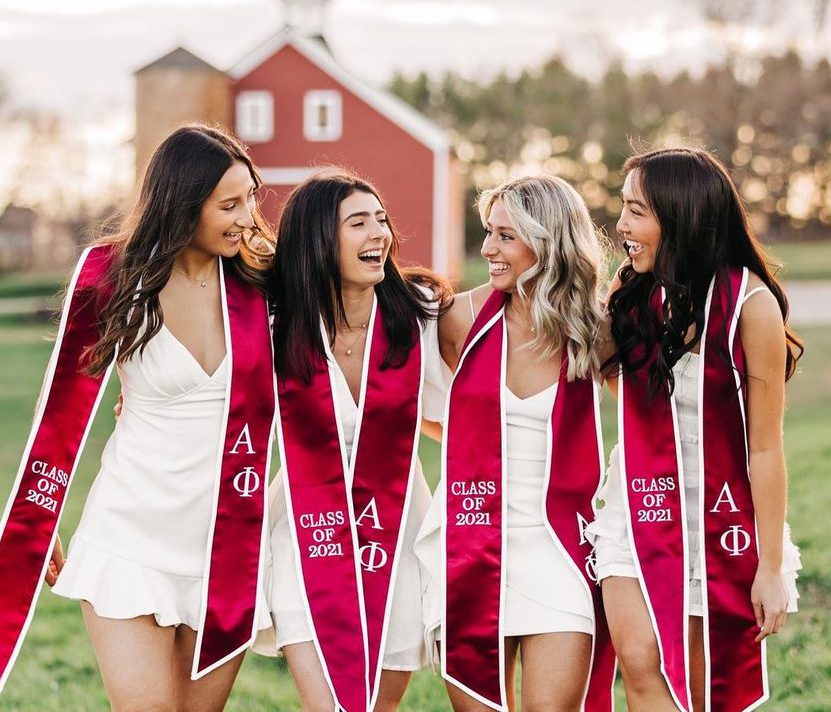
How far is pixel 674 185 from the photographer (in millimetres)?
Result: 3816

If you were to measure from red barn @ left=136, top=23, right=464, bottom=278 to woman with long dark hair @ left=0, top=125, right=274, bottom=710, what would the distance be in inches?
1031

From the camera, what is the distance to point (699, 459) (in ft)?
12.6

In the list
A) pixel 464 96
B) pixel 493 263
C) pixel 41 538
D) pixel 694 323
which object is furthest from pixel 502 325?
pixel 464 96

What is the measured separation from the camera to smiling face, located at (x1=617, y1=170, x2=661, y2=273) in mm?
3863

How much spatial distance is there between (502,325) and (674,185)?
79cm

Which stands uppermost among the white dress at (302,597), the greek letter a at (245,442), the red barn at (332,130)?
the red barn at (332,130)

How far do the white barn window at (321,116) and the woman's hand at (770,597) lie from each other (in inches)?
1148

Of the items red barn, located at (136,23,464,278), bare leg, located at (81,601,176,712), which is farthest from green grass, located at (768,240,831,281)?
bare leg, located at (81,601,176,712)

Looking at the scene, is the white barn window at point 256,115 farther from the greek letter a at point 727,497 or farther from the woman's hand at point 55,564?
the greek letter a at point 727,497

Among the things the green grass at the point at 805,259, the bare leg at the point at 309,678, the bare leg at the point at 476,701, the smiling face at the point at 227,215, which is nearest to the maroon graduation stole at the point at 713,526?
the bare leg at the point at 476,701

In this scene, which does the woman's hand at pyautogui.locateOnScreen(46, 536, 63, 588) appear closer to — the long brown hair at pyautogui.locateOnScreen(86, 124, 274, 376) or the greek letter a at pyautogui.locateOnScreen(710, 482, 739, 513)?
the long brown hair at pyautogui.locateOnScreen(86, 124, 274, 376)

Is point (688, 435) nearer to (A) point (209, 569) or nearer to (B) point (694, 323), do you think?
(B) point (694, 323)

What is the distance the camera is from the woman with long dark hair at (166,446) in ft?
12.6

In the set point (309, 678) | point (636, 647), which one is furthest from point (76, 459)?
point (636, 647)
